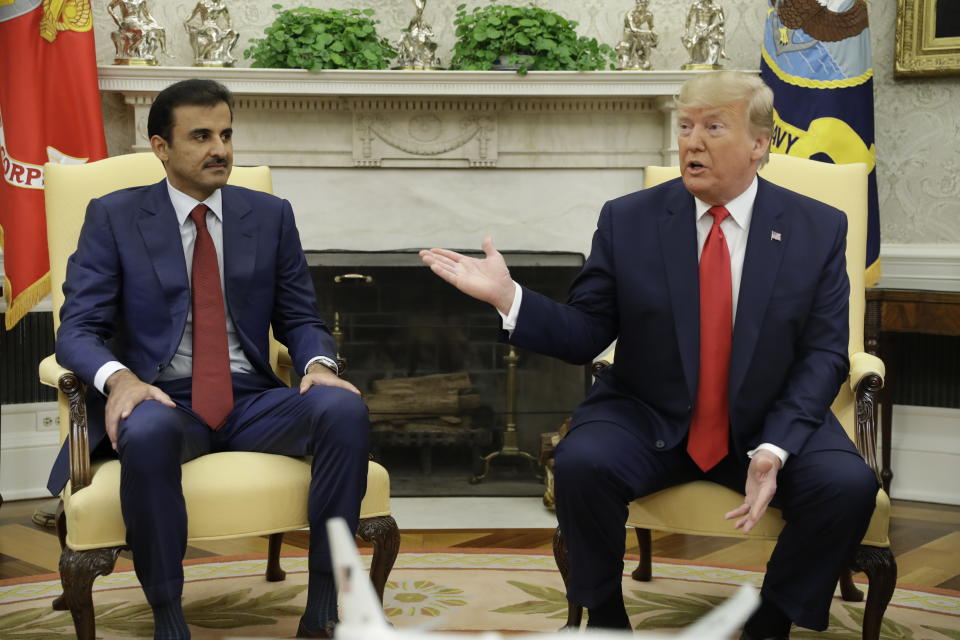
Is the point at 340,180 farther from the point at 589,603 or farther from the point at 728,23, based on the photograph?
the point at 589,603

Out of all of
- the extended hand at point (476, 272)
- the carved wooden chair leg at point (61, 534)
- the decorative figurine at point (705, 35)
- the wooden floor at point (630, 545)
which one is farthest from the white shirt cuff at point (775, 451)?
the decorative figurine at point (705, 35)

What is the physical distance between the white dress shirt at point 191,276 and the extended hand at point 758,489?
976 millimetres

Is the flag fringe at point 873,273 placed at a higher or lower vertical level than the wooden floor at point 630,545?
higher

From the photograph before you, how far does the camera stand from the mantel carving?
414 centimetres

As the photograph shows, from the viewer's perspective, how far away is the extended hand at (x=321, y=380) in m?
2.44

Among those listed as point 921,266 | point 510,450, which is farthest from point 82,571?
point 921,266

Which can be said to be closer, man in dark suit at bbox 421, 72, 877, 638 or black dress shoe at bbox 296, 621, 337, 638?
man in dark suit at bbox 421, 72, 877, 638

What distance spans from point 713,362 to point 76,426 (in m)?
1.34

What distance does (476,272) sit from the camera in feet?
7.00

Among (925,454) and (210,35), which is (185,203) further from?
(925,454)

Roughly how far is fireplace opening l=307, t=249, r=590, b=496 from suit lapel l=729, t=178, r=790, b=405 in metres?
1.90

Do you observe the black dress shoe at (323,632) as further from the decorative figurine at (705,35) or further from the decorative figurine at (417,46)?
the decorative figurine at (705,35)

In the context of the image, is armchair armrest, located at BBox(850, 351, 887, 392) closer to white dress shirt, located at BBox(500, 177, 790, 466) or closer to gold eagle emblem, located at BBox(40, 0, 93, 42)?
white dress shirt, located at BBox(500, 177, 790, 466)

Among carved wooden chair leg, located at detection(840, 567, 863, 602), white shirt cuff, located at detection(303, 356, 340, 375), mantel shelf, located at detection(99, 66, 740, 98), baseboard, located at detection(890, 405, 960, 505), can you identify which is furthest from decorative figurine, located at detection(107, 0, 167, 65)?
baseboard, located at detection(890, 405, 960, 505)
